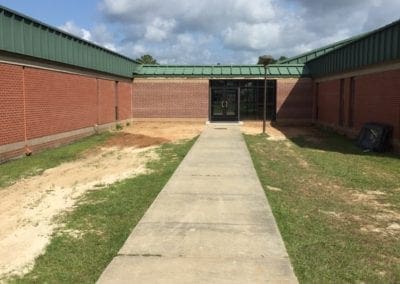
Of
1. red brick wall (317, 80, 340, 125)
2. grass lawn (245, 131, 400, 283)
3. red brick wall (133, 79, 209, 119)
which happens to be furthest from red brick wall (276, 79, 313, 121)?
grass lawn (245, 131, 400, 283)

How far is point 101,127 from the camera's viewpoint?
2416 cm

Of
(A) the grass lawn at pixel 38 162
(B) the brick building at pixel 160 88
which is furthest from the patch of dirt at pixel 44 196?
(B) the brick building at pixel 160 88

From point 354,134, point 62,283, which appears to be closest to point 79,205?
point 62,283

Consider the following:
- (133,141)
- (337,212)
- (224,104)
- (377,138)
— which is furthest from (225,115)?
(337,212)

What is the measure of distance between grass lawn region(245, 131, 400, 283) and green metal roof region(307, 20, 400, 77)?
375 centimetres

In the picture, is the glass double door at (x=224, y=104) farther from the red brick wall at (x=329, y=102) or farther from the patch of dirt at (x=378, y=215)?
the patch of dirt at (x=378, y=215)

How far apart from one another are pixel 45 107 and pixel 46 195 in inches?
336

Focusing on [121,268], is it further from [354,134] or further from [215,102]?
[215,102]

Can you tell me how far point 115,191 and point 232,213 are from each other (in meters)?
3.03

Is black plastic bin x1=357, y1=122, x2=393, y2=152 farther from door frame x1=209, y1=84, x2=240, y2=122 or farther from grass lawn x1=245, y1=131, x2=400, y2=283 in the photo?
door frame x1=209, y1=84, x2=240, y2=122

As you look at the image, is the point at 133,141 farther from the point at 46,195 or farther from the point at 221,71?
the point at 221,71

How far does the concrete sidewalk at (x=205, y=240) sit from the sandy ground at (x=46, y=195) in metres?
1.30

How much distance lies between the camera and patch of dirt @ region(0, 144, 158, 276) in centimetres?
582

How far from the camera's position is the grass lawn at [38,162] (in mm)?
11534
